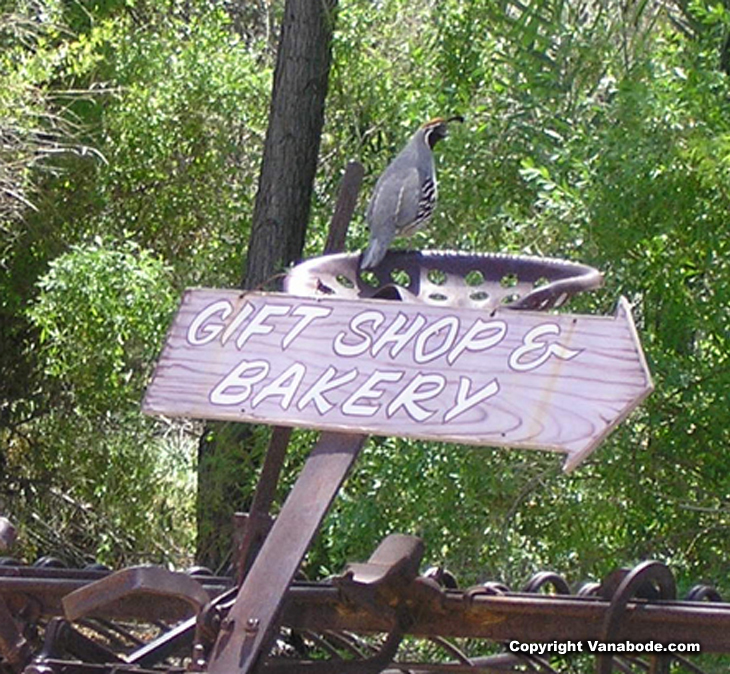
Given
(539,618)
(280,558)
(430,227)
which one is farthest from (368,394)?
(430,227)

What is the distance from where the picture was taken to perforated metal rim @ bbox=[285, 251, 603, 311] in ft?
6.68

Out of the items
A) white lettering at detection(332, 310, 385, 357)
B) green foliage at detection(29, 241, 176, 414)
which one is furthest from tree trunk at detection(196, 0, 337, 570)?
white lettering at detection(332, 310, 385, 357)

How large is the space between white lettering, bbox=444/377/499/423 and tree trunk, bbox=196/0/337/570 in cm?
480

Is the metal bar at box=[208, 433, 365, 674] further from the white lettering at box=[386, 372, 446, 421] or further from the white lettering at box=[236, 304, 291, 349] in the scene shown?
the white lettering at box=[236, 304, 291, 349]

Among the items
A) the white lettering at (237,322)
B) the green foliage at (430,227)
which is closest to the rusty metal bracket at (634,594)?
the white lettering at (237,322)

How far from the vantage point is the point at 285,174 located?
6715 millimetres

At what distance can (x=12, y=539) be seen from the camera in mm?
1922

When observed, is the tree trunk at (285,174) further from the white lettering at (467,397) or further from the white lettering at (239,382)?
the white lettering at (467,397)

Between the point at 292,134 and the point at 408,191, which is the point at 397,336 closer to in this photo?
the point at 408,191

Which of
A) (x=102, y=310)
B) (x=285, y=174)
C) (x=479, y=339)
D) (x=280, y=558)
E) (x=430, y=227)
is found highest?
(x=479, y=339)

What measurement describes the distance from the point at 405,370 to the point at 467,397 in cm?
9

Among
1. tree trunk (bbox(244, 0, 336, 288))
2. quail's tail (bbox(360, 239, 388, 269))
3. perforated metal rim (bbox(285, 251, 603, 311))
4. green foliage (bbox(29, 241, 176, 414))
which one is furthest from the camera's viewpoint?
tree trunk (bbox(244, 0, 336, 288))

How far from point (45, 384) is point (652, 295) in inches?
162

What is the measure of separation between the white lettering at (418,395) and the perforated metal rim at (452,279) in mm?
299
